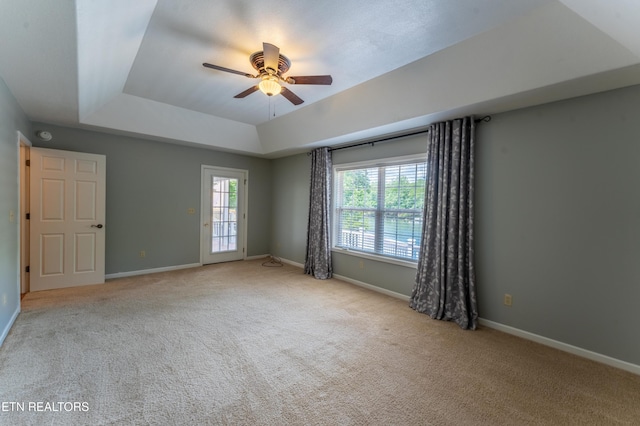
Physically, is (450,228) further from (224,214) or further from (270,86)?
(224,214)

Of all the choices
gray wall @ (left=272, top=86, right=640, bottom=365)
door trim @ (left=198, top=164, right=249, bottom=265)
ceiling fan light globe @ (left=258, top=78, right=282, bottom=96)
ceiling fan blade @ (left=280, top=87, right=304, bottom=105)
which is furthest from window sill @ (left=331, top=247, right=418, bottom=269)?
ceiling fan light globe @ (left=258, top=78, right=282, bottom=96)

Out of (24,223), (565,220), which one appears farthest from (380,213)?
(24,223)

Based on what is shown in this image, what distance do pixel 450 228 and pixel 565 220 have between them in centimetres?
106

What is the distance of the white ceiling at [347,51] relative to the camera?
78.1 inches

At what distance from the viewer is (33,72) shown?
→ 97.3 inches

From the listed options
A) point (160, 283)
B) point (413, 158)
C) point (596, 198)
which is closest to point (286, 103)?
point (413, 158)

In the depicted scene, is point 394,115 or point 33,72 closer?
point 33,72

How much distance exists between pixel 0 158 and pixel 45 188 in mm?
1694

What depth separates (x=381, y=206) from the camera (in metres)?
4.41

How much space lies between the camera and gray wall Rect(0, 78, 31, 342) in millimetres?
2676

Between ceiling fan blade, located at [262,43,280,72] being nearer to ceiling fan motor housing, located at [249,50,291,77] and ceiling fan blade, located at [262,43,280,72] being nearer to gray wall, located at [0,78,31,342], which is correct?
ceiling fan motor housing, located at [249,50,291,77]

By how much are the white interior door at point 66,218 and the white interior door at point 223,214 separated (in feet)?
5.68

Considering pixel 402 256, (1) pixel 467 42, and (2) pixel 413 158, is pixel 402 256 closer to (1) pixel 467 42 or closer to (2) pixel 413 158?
(2) pixel 413 158

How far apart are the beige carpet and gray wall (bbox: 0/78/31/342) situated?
28 centimetres
